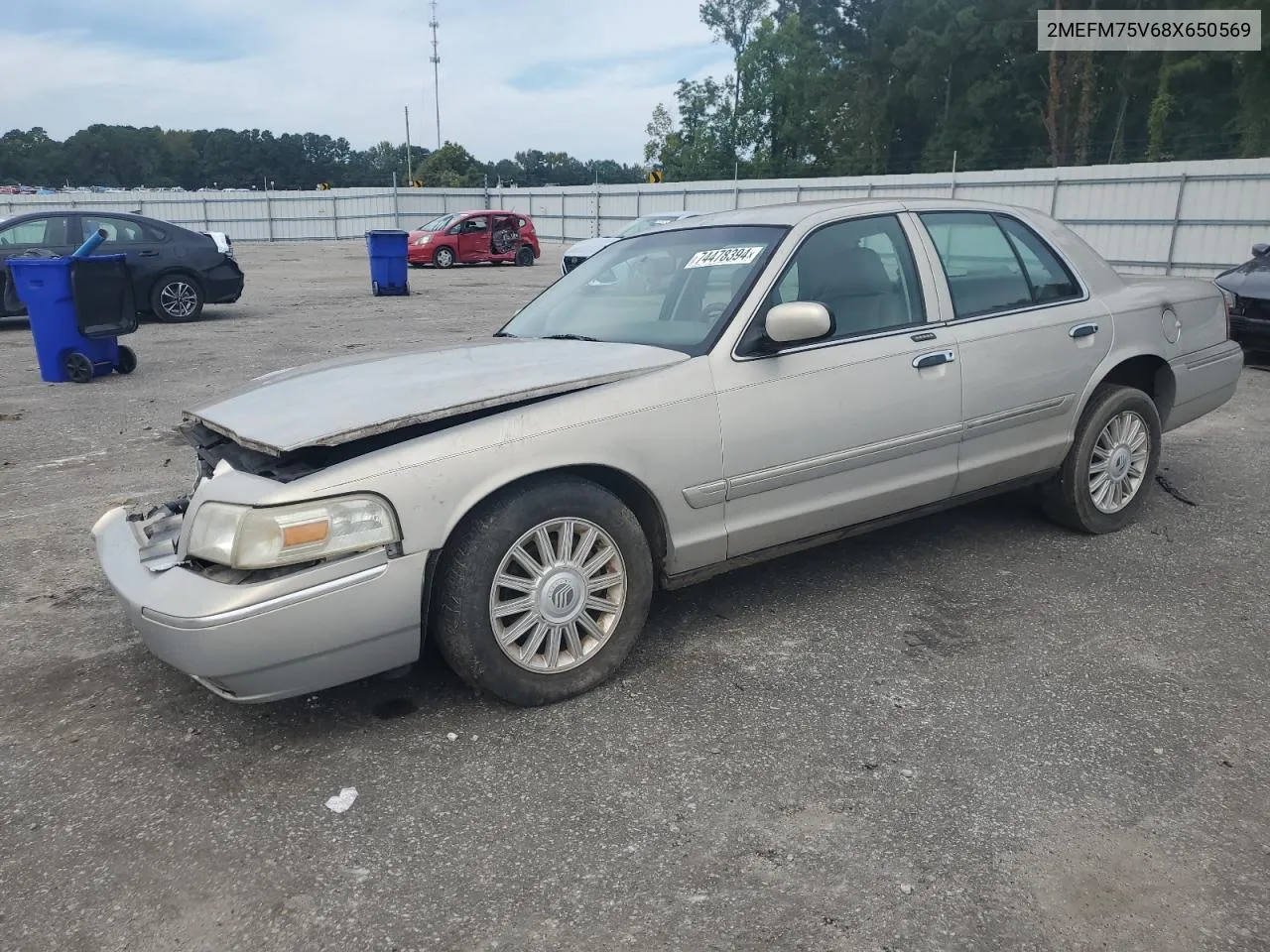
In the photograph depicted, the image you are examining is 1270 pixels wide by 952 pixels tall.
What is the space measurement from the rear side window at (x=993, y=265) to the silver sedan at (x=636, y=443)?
0.01 meters

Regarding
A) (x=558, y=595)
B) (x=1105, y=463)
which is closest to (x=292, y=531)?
(x=558, y=595)

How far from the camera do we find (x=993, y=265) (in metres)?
4.43

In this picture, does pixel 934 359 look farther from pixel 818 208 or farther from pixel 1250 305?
pixel 1250 305

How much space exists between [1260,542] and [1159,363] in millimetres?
956

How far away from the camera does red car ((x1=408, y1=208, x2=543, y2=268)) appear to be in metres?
27.3

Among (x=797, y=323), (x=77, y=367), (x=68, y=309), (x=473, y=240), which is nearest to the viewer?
(x=797, y=323)

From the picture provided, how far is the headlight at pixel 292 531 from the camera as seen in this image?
271 cm

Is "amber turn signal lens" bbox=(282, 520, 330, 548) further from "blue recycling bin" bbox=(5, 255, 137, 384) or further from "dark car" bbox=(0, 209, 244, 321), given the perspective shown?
"dark car" bbox=(0, 209, 244, 321)

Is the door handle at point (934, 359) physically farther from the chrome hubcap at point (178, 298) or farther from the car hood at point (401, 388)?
the chrome hubcap at point (178, 298)

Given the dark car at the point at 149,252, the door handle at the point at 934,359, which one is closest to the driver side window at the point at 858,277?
the door handle at the point at 934,359

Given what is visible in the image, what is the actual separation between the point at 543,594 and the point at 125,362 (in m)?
7.98

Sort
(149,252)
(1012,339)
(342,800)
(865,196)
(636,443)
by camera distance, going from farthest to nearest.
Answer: (149,252) → (865,196) → (1012,339) → (636,443) → (342,800)

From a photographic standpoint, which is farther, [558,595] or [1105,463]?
[1105,463]

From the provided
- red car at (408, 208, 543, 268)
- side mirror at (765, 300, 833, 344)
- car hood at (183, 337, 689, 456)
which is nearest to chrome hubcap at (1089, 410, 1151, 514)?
side mirror at (765, 300, 833, 344)
